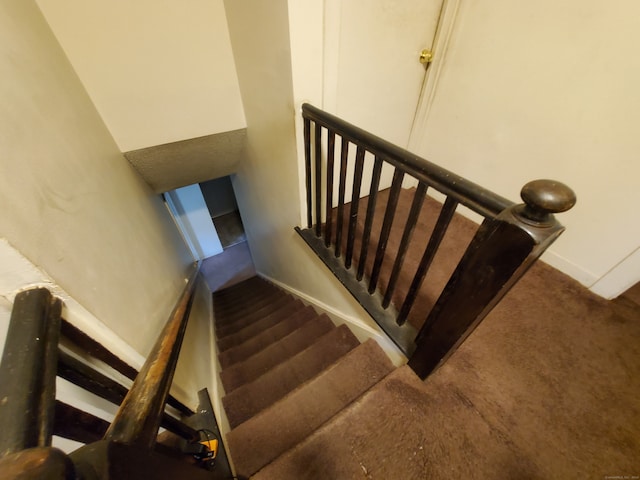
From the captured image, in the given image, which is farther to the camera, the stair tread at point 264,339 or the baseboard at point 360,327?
the stair tread at point 264,339

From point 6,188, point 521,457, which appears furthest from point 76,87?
point 521,457

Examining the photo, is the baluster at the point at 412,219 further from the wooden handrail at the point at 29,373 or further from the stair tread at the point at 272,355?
the stair tread at the point at 272,355

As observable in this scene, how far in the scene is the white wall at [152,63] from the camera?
1.28m

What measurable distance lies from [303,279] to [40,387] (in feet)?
5.72

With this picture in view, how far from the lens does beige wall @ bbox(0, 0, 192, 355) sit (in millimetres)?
634

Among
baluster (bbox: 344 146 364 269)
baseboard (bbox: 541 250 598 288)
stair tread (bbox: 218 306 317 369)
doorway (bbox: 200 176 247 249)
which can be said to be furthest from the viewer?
doorway (bbox: 200 176 247 249)

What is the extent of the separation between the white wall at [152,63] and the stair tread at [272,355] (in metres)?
1.72

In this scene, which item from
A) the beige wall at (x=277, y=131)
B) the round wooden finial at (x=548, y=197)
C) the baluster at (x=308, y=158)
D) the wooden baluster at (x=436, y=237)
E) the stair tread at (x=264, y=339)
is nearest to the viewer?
the round wooden finial at (x=548, y=197)

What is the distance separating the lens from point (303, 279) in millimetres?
2172

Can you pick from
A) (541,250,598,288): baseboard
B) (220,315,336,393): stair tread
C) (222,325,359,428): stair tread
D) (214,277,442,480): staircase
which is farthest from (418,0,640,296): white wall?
(220,315,336,393): stair tread

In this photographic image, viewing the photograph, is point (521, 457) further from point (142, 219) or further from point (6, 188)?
point (142, 219)

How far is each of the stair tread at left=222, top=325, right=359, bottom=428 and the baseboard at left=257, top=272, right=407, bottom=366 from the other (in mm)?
82

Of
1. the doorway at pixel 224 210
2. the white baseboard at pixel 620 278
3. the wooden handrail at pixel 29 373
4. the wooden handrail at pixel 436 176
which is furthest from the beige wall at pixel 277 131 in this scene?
the doorway at pixel 224 210

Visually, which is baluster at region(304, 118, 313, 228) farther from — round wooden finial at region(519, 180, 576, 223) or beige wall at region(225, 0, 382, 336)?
round wooden finial at region(519, 180, 576, 223)
